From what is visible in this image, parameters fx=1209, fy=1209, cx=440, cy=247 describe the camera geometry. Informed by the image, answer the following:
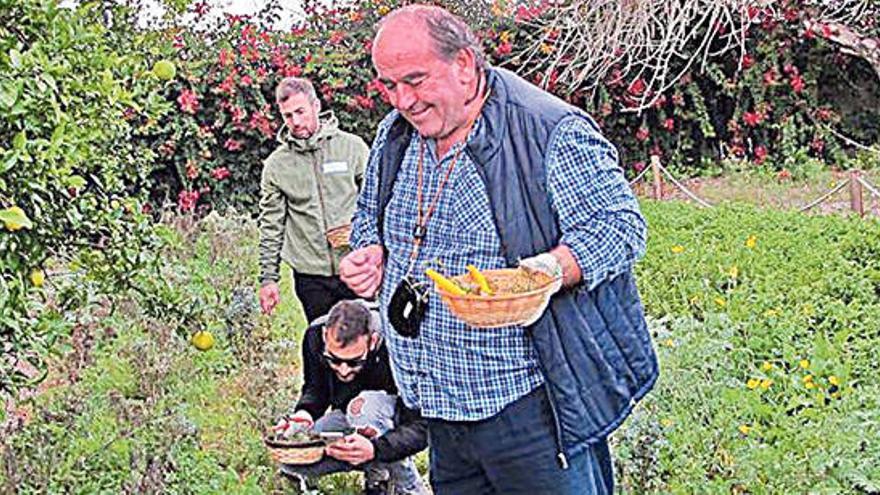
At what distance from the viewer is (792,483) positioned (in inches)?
169

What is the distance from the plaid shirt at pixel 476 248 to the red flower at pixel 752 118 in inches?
456

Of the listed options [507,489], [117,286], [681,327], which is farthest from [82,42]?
[681,327]

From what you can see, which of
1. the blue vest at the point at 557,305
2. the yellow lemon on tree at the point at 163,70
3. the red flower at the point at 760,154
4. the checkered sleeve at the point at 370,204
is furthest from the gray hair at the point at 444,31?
the red flower at the point at 760,154

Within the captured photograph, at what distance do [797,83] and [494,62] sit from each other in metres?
3.47

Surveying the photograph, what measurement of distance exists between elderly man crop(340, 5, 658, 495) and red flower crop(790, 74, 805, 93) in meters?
11.7

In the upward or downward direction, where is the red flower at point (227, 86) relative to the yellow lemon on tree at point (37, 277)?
downward

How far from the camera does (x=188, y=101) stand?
11.9 metres

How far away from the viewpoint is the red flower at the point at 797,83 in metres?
13.8

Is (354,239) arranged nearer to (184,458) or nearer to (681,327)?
(184,458)

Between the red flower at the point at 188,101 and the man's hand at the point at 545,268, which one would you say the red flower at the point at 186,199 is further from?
the man's hand at the point at 545,268

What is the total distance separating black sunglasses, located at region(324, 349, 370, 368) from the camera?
422cm

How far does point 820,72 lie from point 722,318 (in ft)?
28.4

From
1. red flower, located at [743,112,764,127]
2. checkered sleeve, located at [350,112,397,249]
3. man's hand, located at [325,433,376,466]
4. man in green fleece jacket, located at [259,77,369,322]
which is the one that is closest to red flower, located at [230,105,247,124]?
red flower, located at [743,112,764,127]

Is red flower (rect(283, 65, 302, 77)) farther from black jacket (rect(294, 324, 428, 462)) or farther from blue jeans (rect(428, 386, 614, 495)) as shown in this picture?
blue jeans (rect(428, 386, 614, 495))
